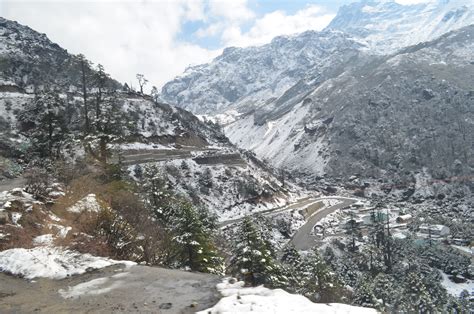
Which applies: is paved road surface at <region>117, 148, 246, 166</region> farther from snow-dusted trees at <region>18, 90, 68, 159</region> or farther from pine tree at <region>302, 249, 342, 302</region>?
pine tree at <region>302, 249, 342, 302</region>

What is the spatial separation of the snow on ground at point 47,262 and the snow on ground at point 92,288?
145 centimetres

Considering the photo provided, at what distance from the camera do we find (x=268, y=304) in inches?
502

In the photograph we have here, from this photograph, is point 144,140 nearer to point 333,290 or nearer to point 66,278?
point 333,290

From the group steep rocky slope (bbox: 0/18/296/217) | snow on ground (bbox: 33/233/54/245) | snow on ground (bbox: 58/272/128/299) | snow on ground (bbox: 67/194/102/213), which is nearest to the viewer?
snow on ground (bbox: 58/272/128/299)

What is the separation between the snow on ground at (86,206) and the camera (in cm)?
2231

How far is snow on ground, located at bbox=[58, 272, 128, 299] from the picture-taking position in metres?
14.8

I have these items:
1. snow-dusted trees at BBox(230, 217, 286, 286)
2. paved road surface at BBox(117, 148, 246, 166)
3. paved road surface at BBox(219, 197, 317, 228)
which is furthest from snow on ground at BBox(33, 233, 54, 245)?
paved road surface at BBox(117, 148, 246, 166)

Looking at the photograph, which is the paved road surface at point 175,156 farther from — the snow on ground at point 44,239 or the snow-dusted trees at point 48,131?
the snow on ground at point 44,239

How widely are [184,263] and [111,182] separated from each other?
864cm

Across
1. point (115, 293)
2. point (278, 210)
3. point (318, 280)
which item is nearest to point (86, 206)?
point (115, 293)

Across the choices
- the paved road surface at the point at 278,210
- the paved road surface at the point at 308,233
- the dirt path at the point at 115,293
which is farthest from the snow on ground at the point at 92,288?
the paved road surface at the point at 308,233

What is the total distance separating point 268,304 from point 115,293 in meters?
6.01

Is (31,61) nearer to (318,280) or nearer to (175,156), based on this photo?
(175,156)

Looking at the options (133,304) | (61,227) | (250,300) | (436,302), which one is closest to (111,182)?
(61,227)
